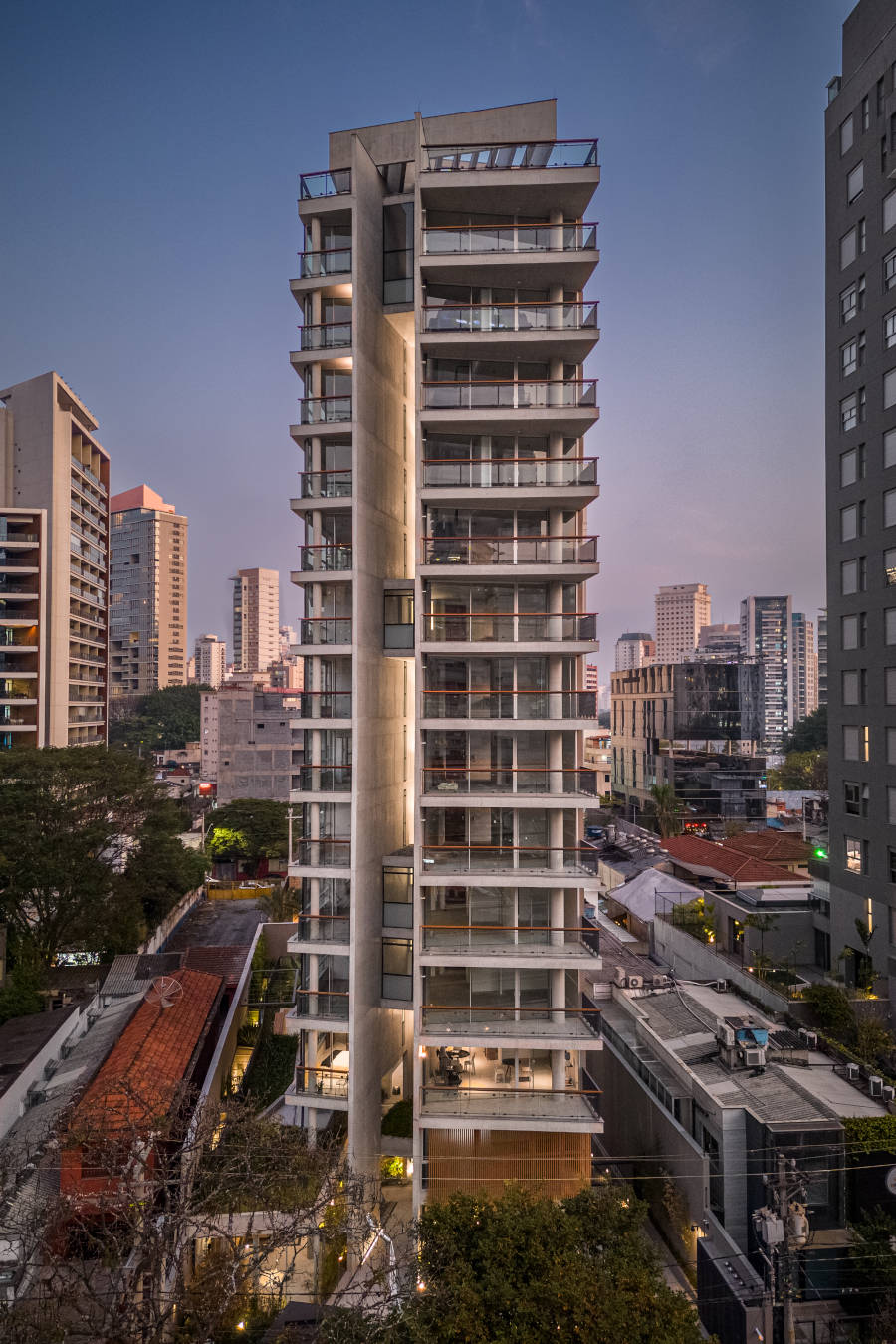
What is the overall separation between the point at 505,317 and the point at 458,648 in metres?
8.93

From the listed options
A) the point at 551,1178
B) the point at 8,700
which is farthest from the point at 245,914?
the point at 551,1178

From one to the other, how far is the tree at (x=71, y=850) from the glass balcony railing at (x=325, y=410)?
1858 cm

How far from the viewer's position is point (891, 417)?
2734 centimetres

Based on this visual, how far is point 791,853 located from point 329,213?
37176 millimetres

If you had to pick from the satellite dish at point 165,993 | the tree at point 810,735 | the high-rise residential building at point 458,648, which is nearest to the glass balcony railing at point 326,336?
the high-rise residential building at point 458,648

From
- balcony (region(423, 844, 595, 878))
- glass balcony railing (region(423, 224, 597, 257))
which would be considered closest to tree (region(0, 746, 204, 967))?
balcony (region(423, 844, 595, 878))

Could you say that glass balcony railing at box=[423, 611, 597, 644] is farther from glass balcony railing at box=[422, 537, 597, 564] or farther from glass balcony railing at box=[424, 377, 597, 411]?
glass balcony railing at box=[424, 377, 597, 411]

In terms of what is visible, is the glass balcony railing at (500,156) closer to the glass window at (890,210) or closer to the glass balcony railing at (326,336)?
the glass balcony railing at (326,336)

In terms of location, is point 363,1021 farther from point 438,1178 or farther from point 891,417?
point 891,417

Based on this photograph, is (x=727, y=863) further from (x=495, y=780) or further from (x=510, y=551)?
(x=510, y=551)

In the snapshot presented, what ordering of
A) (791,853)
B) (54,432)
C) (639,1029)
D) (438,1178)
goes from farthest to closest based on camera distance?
(54,432) → (791,853) → (639,1029) → (438,1178)

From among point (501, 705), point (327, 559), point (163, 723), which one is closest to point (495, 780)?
point (501, 705)

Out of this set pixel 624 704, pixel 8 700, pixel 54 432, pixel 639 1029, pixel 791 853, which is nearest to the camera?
pixel 639 1029

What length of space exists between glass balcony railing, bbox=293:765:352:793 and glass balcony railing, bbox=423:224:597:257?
13.6 metres
